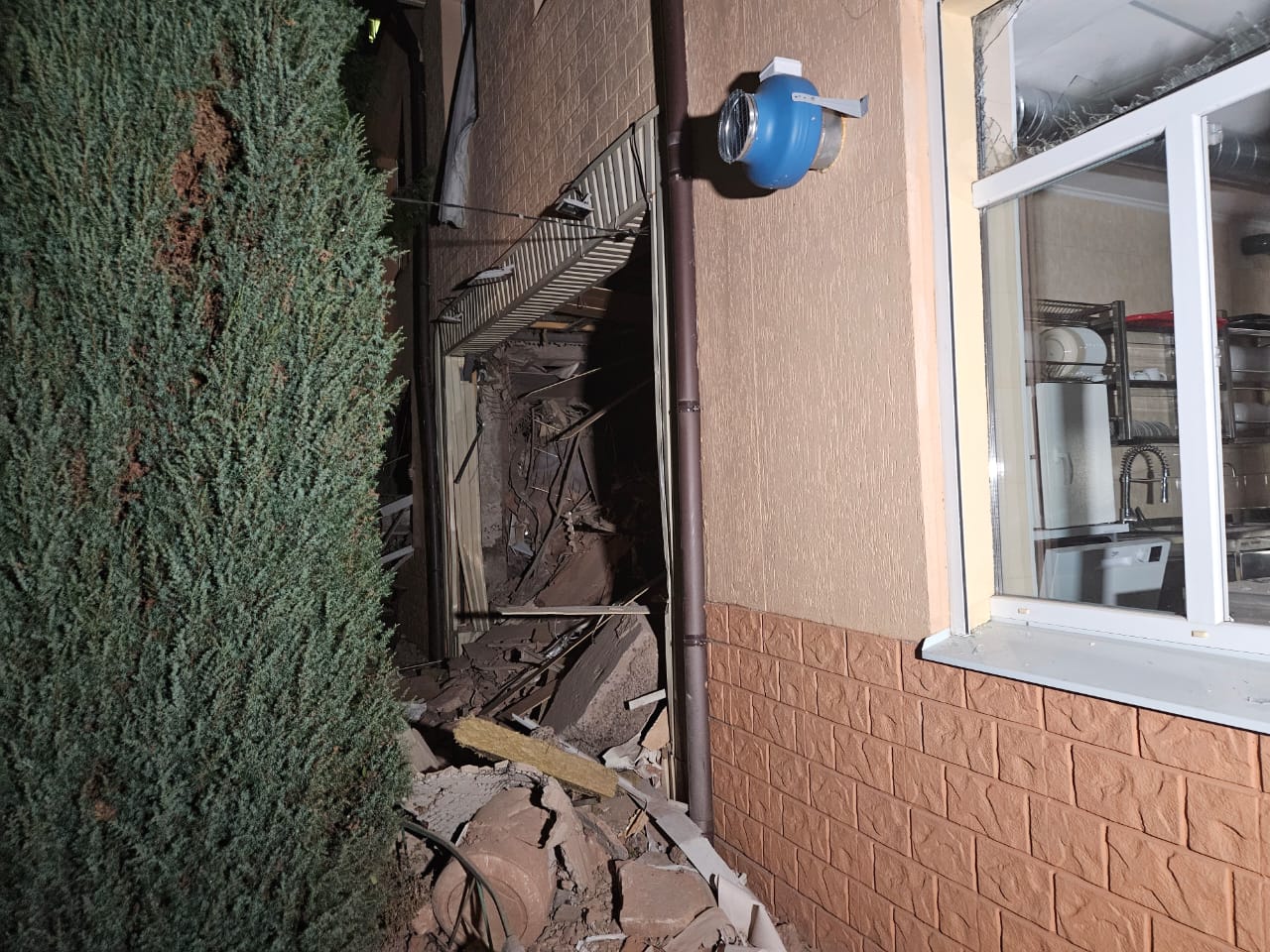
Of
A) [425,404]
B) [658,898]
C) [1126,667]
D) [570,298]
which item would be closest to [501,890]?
[658,898]

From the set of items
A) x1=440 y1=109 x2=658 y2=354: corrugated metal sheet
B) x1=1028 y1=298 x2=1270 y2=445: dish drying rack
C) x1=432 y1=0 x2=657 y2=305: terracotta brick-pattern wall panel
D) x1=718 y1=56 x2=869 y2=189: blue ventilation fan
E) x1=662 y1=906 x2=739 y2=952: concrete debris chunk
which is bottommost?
x1=662 y1=906 x2=739 y2=952: concrete debris chunk

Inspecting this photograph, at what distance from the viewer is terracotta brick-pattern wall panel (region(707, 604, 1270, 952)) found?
70.9 inches

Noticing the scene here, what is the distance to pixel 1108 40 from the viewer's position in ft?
8.09

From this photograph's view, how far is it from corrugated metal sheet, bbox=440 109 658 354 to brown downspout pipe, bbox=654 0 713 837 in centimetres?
29

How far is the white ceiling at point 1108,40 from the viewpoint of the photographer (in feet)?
7.11

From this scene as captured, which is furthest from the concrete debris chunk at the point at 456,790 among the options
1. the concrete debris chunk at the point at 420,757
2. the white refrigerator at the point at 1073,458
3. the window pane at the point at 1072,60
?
the window pane at the point at 1072,60

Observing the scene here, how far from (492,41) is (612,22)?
8.05 ft

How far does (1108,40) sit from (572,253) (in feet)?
9.98

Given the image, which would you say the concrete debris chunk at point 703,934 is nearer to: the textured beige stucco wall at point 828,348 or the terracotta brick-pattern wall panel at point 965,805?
the terracotta brick-pattern wall panel at point 965,805

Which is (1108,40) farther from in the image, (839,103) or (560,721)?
(560,721)

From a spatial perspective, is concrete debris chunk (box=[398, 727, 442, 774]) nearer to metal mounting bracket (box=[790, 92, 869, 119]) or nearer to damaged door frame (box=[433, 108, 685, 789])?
damaged door frame (box=[433, 108, 685, 789])

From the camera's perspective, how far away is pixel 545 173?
5.40 m

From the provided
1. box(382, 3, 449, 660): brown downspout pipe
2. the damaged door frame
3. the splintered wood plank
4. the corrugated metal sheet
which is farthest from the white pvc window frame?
box(382, 3, 449, 660): brown downspout pipe

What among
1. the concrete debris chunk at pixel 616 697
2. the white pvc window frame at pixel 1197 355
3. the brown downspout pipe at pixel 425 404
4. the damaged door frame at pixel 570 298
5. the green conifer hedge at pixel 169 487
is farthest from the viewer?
the brown downspout pipe at pixel 425 404
